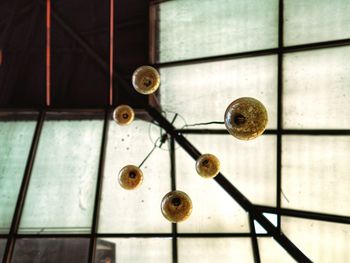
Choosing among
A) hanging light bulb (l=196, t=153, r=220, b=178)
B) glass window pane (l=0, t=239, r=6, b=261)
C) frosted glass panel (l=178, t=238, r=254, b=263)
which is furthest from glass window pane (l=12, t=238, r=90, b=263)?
hanging light bulb (l=196, t=153, r=220, b=178)

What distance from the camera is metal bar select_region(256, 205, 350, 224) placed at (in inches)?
201

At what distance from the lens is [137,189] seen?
598 cm

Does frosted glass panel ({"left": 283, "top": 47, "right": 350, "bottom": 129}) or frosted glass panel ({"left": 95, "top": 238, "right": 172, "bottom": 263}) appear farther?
frosted glass panel ({"left": 95, "top": 238, "right": 172, "bottom": 263})

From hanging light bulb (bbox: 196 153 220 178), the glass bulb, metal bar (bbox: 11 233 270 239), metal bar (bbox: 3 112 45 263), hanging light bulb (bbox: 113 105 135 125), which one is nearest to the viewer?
the glass bulb

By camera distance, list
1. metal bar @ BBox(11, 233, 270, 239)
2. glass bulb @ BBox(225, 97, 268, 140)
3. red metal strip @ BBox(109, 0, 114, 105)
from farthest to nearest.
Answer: red metal strip @ BBox(109, 0, 114, 105) → metal bar @ BBox(11, 233, 270, 239) → glass bulb @ BBox(225, 97, 268, 140)

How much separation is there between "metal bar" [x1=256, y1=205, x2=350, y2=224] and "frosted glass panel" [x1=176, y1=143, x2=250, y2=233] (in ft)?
1.39

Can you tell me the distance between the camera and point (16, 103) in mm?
6953

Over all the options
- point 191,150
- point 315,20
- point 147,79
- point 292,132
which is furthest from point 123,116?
point 315,20

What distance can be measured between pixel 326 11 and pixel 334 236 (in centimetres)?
368

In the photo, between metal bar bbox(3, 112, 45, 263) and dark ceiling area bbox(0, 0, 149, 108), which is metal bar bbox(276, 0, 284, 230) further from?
metal bar bbox(3, 112, 45, 263)

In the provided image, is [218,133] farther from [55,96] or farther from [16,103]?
[16,103]

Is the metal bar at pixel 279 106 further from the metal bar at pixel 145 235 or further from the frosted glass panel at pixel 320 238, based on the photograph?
the metal bar at pixel 145 235

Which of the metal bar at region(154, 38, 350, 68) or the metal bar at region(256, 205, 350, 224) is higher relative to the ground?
the metal bar at region(154, 38, 350, 68)

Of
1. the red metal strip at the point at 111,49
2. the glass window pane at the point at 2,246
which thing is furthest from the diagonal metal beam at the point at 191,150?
the glass window pane at the point at 2,246
